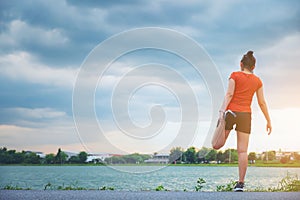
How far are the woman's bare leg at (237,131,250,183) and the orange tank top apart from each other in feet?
1.43

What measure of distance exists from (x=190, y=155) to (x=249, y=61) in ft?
13.4

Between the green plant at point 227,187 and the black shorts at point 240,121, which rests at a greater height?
the black shorts at point 240,121

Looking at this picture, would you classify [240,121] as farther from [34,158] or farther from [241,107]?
[34,158]

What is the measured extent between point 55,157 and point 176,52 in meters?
7.15

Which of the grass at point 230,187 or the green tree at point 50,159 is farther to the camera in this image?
the green tree at point 50,159

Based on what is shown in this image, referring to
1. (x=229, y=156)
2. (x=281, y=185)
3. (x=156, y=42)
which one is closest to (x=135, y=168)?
(x=229, y=156)

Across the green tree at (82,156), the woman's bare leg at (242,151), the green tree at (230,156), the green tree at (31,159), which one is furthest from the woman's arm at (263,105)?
the green tree at (31,159)

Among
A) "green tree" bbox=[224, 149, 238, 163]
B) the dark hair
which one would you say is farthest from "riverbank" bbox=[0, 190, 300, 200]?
"green tree" bbox=[224, 149, 238, 163]

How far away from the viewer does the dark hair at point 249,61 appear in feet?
23.6

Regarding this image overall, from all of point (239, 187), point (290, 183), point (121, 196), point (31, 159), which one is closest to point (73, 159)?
point (31, 159)

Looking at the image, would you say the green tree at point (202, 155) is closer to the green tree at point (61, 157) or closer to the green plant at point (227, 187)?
the green plant at point (227, 187)

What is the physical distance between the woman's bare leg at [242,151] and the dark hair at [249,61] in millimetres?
1153

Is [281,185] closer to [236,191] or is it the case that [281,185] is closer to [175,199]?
[236,191]

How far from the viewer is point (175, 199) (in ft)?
18.4
